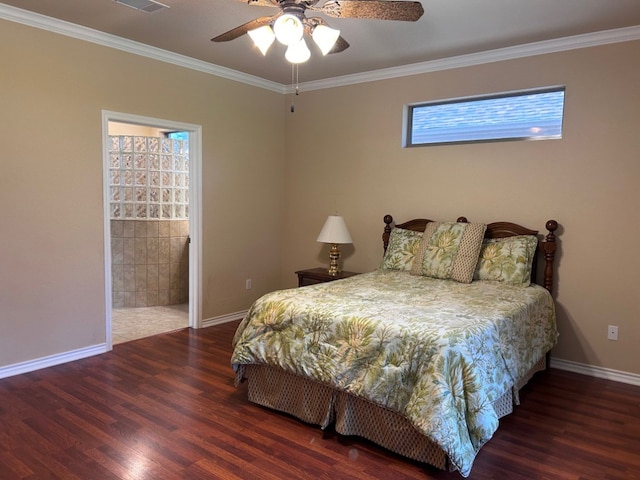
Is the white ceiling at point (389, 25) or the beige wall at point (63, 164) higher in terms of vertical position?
the white ceiling at point (389, 25)

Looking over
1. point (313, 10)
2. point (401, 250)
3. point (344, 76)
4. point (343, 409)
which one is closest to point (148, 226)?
point (344, 76)

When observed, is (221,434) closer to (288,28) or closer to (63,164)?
(288,28)

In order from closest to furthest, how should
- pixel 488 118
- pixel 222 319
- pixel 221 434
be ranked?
pixel 221 434
pixel 488 118
pixel 222 319

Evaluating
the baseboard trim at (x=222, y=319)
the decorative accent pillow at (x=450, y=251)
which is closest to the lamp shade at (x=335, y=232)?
the decorative accent pillow at (x=450, y=251)

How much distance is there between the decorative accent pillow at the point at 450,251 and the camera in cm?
368

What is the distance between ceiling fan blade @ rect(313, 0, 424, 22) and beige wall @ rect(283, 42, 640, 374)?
6.45 feet

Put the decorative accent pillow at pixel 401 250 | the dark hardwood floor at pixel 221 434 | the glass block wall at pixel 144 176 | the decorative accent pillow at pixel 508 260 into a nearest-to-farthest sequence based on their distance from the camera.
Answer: the dark hardwood floor at pixel 221 434 < the decorative accent pillow at pixel 508 260 < the decorative accent pillow at pixel 401 250 < the glass block wall at pixel 144 176

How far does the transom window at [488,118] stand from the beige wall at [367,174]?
0.34 feet

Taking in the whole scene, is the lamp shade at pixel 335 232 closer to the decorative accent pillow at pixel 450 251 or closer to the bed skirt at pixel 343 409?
the decorative accent pillow at pixel 450 251

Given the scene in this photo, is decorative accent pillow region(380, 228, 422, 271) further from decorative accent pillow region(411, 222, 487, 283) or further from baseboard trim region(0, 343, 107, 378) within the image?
baseboard trim region(0, 343, 107, 378)

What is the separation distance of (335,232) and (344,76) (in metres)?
1.59

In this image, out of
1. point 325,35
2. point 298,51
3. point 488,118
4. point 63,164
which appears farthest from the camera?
point 488,118

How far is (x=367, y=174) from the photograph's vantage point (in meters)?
4.75

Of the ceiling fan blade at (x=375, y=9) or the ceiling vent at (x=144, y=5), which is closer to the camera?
the ceiling fan blade at (x=375, y=9)
